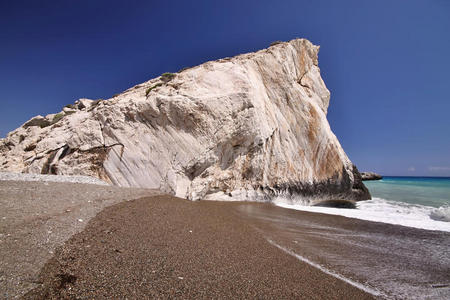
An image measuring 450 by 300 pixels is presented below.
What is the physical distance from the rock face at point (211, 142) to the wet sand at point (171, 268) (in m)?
7.13

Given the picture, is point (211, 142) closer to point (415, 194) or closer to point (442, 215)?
point (442, 215)

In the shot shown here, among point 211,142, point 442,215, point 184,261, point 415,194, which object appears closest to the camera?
point 184,261

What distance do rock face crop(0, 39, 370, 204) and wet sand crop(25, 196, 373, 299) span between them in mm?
7128

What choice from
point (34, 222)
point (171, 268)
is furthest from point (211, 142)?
point (171, 268)

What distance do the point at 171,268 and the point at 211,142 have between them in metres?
9.70

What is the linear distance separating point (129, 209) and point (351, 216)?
856 cm

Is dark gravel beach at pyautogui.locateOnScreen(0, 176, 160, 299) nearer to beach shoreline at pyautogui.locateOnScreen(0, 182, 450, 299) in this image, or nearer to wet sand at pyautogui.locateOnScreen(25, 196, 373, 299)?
beach shoreline at pyautogui.locateOnScreen(0, 182, 450, 299)

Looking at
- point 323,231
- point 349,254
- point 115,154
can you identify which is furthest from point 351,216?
point 115,154

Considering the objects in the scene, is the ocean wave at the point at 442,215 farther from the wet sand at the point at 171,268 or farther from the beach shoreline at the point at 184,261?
the wet sand at the point at 171,268

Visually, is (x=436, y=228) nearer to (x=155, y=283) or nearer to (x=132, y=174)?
(x=155, y=283)

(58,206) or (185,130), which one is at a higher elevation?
(185,130)

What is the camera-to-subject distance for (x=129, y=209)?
17.6 ft

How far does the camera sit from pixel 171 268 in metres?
2.66

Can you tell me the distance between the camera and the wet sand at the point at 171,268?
2.12 meters
